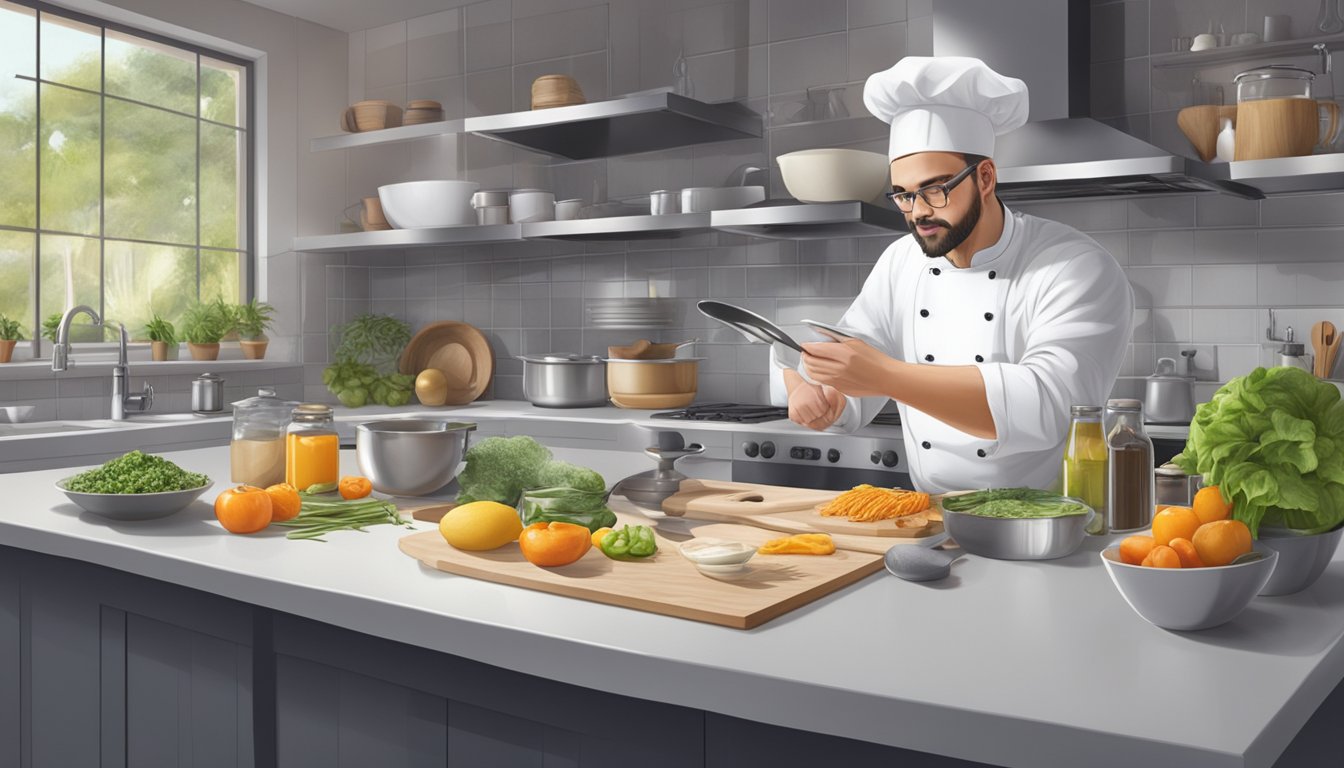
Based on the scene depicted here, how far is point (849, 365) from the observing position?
1919 mm

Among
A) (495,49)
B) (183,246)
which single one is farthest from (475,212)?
(183,246)

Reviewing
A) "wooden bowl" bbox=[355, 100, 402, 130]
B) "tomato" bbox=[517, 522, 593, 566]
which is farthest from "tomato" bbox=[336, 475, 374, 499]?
"wooden bowl" bbox=[355, 100, 402, 130]

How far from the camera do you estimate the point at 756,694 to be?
0.98m

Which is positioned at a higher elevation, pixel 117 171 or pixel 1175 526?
pixel 117 171

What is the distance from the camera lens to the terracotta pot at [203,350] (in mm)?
4402

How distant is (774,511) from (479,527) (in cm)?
52

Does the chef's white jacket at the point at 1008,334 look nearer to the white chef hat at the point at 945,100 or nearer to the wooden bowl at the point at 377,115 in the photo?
the white chef hat at the point at 945,100

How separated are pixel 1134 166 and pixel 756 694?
2.46m

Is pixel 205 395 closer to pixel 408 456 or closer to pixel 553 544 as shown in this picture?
pixel 408 456

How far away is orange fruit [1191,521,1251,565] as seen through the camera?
1.07 m

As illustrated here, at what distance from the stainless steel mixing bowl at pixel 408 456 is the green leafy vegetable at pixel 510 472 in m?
0.16

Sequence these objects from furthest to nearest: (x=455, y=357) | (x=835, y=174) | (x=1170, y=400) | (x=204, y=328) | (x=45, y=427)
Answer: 1. (x=455, y=357)
2. (x=204, y=328)
3. (x=45, y=427)
4. (x=835, y=174)
5. (x=1170, y=400)

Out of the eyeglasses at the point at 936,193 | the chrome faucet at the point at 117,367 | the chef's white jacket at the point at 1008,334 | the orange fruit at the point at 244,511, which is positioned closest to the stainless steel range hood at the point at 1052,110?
the chef's white jacket at the point at 1008,334

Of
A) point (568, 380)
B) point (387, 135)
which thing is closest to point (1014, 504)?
point (568, 380)
